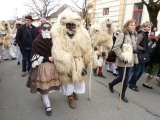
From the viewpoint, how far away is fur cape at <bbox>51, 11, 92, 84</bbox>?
4.38 metres

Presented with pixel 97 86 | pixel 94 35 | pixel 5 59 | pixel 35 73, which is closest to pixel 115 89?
pixel 97 86

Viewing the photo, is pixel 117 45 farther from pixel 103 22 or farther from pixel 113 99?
pixel 103 22

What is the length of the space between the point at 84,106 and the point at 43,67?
1420 mm

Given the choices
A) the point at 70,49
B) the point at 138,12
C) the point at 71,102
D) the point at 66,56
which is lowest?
the point at 71,102

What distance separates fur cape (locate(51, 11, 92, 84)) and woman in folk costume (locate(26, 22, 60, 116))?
12 cm

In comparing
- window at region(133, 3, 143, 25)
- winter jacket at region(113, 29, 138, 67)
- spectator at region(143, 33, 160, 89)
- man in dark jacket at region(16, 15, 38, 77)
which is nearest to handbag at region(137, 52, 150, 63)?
spectator at region(143, 33, 160, 89)

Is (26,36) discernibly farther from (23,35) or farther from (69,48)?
(69,48)

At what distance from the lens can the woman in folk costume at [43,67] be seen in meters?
4.36

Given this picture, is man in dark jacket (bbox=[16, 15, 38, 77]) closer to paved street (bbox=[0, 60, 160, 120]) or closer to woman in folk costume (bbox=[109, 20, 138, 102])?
paved street (bbox=[0, 60, 160, 120])

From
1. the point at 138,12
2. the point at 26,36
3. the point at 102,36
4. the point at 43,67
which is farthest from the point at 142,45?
the point at 138,12

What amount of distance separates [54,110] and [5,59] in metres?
7.42

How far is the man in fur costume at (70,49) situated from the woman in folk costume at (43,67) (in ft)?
0.41

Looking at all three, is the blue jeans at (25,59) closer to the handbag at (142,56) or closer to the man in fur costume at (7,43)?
the man in fur costume at (7,43)

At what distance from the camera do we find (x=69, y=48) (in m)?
4.49
